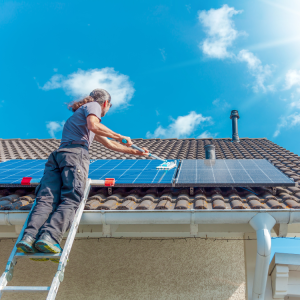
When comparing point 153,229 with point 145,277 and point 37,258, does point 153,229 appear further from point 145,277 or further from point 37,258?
point 37,258

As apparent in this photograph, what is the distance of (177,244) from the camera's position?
15.9ft

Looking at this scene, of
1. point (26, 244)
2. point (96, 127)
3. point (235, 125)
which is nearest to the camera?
point (26, 244)

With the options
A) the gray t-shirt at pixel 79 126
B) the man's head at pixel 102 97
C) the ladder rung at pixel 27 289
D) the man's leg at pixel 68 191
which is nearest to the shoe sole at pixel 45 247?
the man's leg at pixel 68 191

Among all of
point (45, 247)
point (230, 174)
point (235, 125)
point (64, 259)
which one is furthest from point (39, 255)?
point (235, 125)

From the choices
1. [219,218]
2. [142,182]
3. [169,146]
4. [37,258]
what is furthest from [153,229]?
[169,146]

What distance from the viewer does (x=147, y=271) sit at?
4.70 metres

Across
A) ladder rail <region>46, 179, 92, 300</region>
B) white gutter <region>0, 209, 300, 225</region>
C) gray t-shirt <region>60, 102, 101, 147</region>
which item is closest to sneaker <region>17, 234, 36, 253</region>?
ladder rail <region>46, 179, 92, 300</region>

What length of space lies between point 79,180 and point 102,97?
124 cm

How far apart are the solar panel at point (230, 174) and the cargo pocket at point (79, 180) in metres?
1.50

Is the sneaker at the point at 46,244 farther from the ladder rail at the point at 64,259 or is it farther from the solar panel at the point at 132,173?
the solar panel at the point at 132,173

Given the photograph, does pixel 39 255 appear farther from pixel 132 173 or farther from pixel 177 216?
pixel 132 173

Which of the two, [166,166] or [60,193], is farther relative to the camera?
[166,166]

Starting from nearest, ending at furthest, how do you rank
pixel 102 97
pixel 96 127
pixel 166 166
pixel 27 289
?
pixel 27 289, pixel 96 127, pixel 102 97, pixel 166 166

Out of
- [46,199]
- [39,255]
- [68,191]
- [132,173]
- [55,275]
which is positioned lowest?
[55,275]
